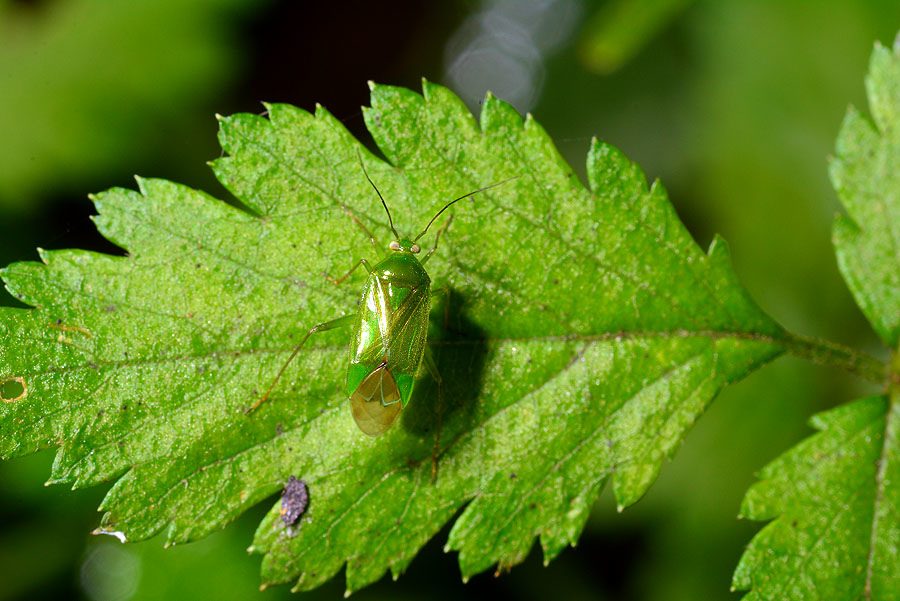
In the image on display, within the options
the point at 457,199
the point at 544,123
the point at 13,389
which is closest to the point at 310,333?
the point at 457,199

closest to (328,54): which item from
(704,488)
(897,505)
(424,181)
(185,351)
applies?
(424,181)

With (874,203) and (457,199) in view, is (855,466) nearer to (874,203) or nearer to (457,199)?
(874,203)

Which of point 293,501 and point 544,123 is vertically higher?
point 544,123

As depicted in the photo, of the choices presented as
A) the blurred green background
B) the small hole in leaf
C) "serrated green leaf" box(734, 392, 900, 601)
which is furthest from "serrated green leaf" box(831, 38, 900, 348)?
the small hole in leaf

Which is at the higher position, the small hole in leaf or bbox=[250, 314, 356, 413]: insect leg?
the small hole in leaf

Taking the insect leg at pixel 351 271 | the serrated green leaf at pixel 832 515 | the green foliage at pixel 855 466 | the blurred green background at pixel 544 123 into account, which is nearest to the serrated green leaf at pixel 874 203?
the green foliage at pixel 855 466

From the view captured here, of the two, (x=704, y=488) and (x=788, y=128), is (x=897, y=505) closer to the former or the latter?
(x=704, y=488)

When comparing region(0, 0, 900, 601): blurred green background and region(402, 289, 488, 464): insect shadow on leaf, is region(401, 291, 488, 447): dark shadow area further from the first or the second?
region(0, 0, 900, 601): blurred green background
